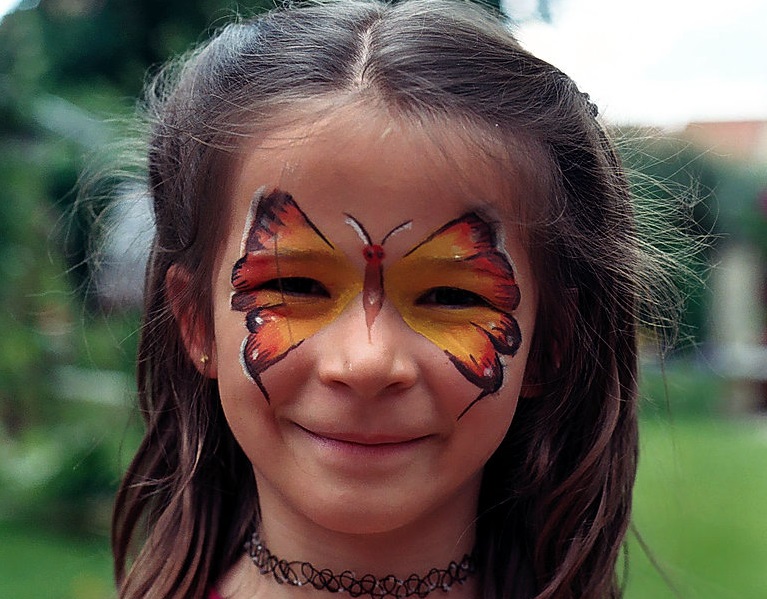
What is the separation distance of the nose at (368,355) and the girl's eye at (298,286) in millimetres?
60

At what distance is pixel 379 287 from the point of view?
1.26 meters

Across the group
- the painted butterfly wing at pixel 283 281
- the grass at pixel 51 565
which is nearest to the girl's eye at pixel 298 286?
the painted butterfly wing at pixel 283 281

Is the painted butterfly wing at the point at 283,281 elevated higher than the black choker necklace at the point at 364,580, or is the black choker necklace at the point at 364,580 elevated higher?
the painted butterfly wing at the point at 283,281

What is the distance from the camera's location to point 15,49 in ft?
11.4

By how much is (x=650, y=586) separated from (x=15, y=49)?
3926 mm

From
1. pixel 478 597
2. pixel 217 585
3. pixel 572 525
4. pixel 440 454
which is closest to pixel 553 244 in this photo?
pixel 440 454

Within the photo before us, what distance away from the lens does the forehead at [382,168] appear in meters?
1.22

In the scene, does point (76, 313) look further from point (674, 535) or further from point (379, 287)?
point (674, 535)

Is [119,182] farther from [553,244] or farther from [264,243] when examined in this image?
[553,244]

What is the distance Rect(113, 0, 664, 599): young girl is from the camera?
125cm

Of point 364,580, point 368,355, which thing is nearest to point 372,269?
point 368,355

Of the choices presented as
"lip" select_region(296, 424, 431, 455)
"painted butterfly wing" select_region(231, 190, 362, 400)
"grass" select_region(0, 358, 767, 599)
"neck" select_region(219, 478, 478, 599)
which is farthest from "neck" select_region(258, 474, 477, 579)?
"grass" select_region(0, 358, 767, 599)

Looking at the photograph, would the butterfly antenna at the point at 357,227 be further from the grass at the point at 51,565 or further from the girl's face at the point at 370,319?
the grass at the point at 51,565

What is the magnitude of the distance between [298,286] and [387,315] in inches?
5.9
